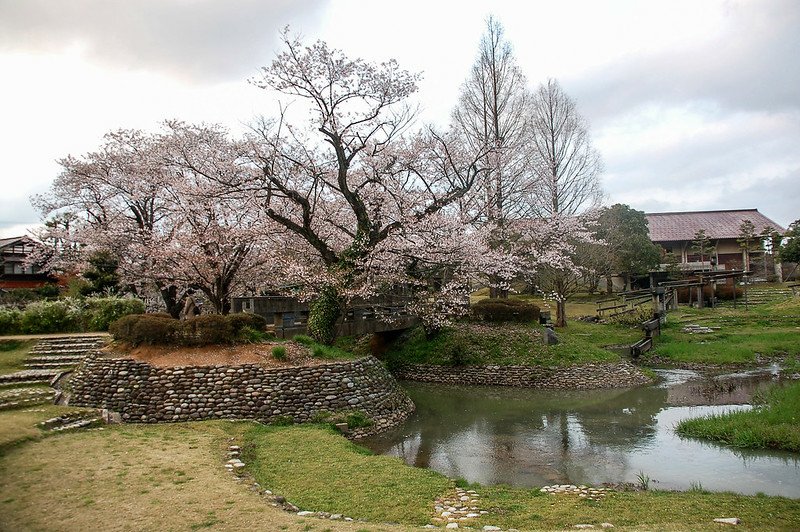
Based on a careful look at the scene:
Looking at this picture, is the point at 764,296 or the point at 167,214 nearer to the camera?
the point at 167,214

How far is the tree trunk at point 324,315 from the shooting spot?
18750mm

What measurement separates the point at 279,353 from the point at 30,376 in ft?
26.3

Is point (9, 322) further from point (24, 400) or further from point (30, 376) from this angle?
point (24, 400)

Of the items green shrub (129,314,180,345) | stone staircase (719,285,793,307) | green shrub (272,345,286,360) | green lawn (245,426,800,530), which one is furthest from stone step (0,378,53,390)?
stone staircase (719,285,793,307)

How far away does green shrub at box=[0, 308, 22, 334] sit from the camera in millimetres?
20875

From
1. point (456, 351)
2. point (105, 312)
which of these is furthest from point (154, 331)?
point (456, 351)

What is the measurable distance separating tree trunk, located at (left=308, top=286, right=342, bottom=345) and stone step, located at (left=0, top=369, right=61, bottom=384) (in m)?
8.33

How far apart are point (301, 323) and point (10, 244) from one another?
34.6 meters

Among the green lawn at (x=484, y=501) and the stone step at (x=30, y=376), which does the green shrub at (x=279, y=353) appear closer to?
the green lawn at (x=484, y=501)

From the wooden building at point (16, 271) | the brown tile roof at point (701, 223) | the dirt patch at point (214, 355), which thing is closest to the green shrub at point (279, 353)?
the dirt patch at point (214, 355)

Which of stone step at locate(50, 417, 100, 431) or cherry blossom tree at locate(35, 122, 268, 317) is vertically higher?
cherry blossom tree at locate(35, 122, 268, 317)

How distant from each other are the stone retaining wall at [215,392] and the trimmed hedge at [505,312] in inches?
455

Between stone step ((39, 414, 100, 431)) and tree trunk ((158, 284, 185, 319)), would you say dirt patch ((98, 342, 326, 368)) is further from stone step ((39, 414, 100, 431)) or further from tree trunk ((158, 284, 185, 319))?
tree trunk ((158, 284, 185, 319))

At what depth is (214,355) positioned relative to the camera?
16000 mm
